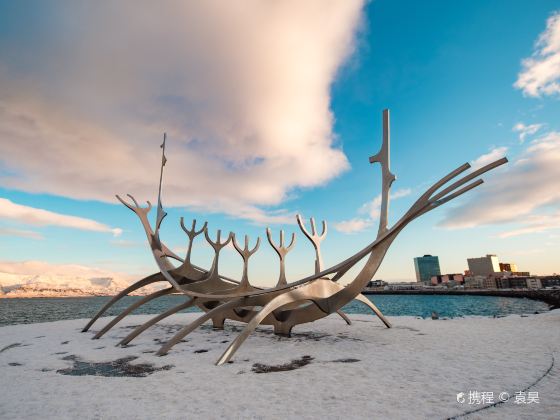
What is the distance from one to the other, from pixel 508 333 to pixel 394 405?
40.4 feet

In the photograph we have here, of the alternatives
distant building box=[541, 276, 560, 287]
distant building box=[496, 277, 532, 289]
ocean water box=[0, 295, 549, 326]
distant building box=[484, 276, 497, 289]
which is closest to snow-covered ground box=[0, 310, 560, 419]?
ocean water box=[0, 295, 549, 326]

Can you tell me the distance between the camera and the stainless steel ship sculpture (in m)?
11.1

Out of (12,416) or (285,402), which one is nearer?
(12,416)

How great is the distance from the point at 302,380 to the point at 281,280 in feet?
23.1

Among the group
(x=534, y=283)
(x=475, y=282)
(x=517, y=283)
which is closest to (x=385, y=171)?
(x=534, y=283)

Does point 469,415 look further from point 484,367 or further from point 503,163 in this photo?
point 503,163

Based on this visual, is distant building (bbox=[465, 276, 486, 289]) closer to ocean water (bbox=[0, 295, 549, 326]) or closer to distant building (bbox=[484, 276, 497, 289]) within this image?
distant building (bbox=[484, 276, 497, 289])

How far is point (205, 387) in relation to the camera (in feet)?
23.3

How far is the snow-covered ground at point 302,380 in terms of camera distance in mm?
5629

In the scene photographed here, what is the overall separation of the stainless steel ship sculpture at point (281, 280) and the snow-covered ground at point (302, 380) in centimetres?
123

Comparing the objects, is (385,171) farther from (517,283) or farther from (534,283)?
(517,283)

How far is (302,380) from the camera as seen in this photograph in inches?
295

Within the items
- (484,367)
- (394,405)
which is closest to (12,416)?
(394,405)

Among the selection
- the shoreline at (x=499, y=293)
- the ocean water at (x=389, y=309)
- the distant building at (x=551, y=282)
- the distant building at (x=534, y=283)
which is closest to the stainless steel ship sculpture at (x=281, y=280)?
the ocean water at (x=389, y=309)
